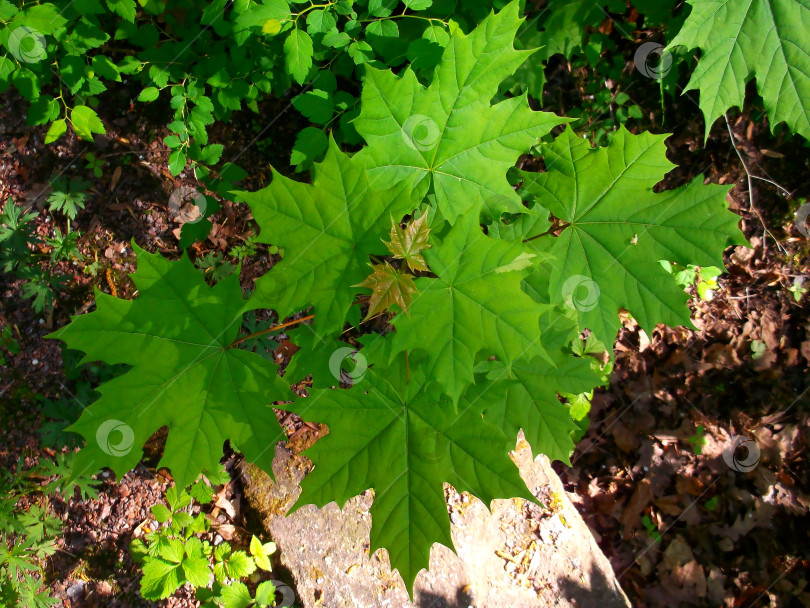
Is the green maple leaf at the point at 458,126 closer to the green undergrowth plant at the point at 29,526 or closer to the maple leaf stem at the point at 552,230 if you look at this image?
the maple leaf stem at the point at 552,230

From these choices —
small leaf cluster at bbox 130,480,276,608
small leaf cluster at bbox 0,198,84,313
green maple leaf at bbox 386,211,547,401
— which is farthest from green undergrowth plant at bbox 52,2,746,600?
small leaf cluster at bbox 0,198,84,313

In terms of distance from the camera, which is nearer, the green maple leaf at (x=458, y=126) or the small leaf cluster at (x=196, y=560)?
the green maple leaf at (x=458, y=126)

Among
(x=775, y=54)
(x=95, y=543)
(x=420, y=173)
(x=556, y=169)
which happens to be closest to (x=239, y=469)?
(x=95, y=543)

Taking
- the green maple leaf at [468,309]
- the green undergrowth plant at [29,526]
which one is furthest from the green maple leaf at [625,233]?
the green undergrowth plant at [29,526]

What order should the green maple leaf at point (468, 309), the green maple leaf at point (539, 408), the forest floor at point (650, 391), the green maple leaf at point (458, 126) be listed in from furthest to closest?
the forest floor at point (650, 391) → the green maple leaf at point (539, 408) → the green maple leaf at point (458, 126) → the green maple leaf at point (468, 309)

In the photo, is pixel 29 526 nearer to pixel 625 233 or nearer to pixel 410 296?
pixel 410 296
